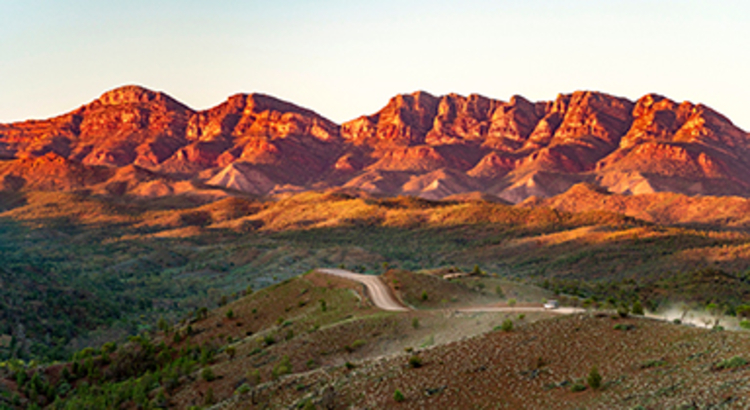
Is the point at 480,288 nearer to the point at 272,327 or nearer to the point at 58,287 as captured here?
the point at 272,327

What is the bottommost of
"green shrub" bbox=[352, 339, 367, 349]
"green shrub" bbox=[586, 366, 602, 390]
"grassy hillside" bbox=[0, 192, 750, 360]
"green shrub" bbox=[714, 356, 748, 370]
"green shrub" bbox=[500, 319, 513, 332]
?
"grassy hillside" bbox=[0, 192, 750, 360]

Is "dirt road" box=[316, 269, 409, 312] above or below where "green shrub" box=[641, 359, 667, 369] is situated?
below

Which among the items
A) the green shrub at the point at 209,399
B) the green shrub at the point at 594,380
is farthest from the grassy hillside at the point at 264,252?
the green shrub at the point at 594,380

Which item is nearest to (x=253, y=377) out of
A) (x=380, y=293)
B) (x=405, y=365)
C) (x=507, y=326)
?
(x=405, y=365)

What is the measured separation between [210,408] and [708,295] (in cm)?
4971

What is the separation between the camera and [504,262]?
379ft

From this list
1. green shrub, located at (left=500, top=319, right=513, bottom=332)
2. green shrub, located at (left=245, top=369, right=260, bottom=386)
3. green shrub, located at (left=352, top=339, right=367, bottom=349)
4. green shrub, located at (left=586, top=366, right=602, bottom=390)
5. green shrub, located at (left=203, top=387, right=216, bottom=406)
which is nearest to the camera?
green shrub, located at (left=586, top=366, right=602, bottom=390)

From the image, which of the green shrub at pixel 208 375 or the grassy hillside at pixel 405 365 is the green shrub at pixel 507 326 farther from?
the green shrub at pixel 208 375

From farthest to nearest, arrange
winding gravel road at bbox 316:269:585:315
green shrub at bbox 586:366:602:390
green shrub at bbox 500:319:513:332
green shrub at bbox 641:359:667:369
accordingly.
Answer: winding gravel road at bbox 316:269:585:315
green shrub at bbox 500:319:513:332
green shrub at bbox 641:359:667:369
green shrub at bbox 586:366:602:390

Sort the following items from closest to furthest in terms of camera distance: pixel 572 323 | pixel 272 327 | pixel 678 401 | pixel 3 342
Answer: pixel 678 401, pixel 572 323, pixel 272 327, pixel 3 342

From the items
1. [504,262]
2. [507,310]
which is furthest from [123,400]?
[504,262]

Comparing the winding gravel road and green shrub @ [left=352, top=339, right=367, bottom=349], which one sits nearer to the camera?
green shrub @ [left=352, top=339, right=367, bottom=349]

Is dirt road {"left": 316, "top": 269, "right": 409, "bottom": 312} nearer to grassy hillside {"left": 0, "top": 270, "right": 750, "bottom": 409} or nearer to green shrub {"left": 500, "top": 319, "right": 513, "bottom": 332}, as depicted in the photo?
grassy hillside {"left": 0, "top": 270, "right": 750, "bottom": 409}

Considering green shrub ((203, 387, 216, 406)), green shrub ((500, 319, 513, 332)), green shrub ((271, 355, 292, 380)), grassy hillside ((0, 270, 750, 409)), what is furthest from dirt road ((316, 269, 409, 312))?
green shrub ((500, 319, 513, 332))
